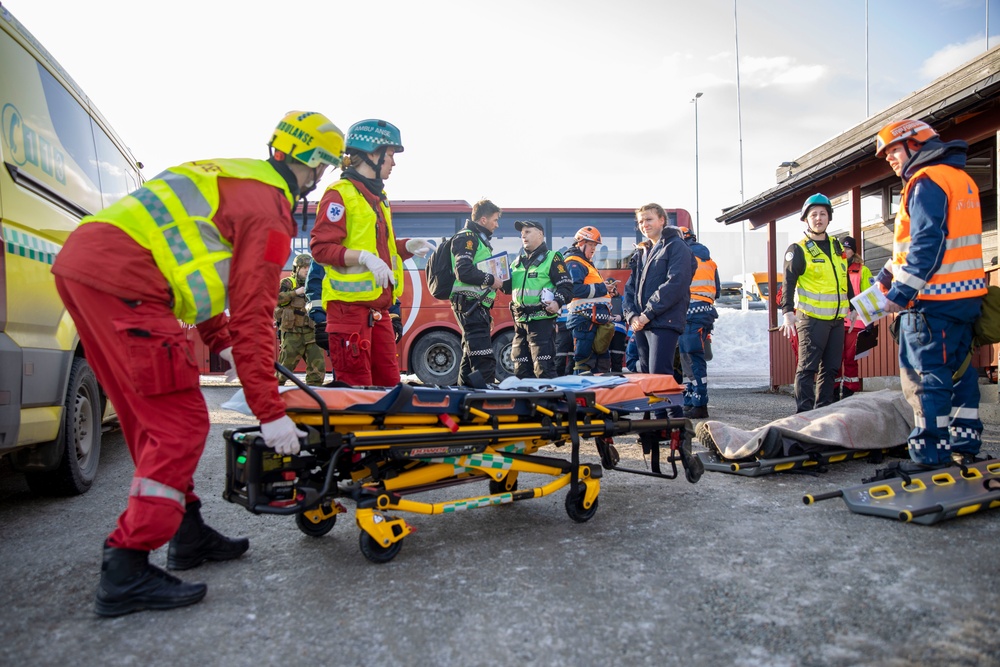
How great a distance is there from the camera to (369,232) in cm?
A: 390

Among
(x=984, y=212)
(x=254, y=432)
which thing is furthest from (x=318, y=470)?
(x=984, y=212)

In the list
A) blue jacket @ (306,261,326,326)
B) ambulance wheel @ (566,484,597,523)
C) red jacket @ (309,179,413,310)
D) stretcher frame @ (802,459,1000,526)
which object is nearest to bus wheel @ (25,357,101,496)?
red jacket @ (309,179,413,310)

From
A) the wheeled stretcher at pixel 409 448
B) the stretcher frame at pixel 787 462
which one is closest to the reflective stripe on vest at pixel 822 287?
the stretcher frame at pixel 787 462

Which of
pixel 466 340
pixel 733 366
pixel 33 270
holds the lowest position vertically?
pixel 733 366

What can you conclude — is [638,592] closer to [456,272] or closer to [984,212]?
[456,272]

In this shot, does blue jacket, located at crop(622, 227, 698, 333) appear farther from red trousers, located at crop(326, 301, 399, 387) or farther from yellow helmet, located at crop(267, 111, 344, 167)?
yellow helmet, located at crop(267, 111, 344, 167)

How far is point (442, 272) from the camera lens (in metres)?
5.98

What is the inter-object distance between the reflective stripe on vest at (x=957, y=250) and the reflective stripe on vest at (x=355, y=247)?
9.69 ft

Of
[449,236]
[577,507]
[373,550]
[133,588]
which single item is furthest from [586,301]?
[133,588]

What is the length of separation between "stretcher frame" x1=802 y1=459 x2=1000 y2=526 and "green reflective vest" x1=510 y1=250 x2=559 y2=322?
3.50 metres

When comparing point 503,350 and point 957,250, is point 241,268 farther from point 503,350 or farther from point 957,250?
point 503,350

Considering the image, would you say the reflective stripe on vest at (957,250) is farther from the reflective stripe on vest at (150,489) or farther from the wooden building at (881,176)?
the reflective stripe on vest at (150,489)

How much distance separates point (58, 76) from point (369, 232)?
2019mm

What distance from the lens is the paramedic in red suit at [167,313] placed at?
222 cm
